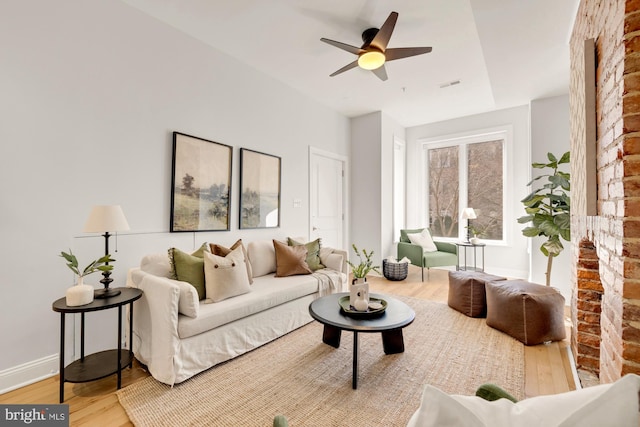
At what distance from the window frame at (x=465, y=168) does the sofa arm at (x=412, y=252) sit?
49.1 inches

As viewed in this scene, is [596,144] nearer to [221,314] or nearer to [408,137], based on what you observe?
[221,314]

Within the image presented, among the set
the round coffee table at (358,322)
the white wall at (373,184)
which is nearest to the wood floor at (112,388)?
the round coffee table at (358,322)

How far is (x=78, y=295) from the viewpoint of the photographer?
1874mm

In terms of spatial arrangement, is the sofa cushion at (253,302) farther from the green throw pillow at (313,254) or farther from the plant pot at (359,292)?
the plant pot at (359,292)

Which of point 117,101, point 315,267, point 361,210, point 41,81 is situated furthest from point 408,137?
point 41,81

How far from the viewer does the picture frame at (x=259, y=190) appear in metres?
3.57

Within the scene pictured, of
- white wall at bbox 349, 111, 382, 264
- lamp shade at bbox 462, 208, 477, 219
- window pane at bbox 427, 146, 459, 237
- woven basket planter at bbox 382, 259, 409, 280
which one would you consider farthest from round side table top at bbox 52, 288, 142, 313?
window pane at bbox 427, 146, 459, 237

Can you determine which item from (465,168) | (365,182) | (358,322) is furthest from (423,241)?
(358,322)

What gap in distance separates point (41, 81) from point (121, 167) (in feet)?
2.51

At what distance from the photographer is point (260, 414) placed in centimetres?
174

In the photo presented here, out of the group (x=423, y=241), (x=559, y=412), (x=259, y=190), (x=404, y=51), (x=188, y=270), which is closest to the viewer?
(x=559, y=412)

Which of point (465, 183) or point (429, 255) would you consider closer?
point (429, 255)

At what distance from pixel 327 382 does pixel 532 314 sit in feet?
6.47

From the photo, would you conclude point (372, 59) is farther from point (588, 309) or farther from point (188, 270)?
point (588, 309)
